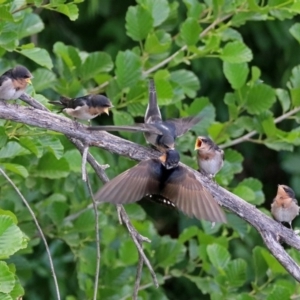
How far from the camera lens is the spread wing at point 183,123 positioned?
329 cm

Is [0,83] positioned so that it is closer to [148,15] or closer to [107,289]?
[148,15]

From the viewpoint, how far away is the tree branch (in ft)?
8.11

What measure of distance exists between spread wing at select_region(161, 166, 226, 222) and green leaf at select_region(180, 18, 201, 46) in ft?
3.28

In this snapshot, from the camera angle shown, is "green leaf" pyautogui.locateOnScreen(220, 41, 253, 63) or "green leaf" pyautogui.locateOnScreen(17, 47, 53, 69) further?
"green leaf" pyautogui.locateOnScreen(220, 41, 253, 63)

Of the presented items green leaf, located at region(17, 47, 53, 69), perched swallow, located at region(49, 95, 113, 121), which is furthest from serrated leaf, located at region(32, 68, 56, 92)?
perched swallow, located at region(49, 95, 113, 121)

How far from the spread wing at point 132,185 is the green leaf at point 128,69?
0.92 meters

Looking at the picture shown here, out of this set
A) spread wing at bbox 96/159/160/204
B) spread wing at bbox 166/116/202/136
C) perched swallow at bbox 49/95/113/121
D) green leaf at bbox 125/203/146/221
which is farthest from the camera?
green leaf at bbox 125/203/146/221

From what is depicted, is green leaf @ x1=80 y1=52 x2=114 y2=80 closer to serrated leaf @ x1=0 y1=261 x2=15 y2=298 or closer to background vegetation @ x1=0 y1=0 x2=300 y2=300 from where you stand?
background vegetation @ x1=0 y1=0 x2=300 y2=300

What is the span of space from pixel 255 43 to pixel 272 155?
0.90m

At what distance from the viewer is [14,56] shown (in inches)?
188

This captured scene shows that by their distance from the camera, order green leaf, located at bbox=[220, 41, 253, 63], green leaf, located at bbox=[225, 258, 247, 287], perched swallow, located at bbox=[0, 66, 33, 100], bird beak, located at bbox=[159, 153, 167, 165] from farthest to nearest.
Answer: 1. green leaf, located at bbox=[220, 41, 253, 63]
2. green leaf, located at bbox=[225, 258, 247, 287]
3. perched swallow, located at bbox=[0, 66, 33, 100]
4. bird beak, located at bbox=[159, 153, 167, 165]

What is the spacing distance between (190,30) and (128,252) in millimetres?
935

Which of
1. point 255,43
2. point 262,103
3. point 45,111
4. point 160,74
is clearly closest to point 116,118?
point 160,74

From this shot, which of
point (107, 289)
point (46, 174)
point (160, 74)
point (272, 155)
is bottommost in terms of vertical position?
point (272, 155)
